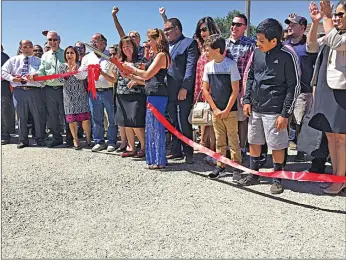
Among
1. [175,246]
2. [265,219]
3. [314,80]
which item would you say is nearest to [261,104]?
[314,80]

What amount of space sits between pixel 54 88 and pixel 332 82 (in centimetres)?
494

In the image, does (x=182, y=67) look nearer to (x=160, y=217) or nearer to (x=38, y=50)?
(x=160, y=217)

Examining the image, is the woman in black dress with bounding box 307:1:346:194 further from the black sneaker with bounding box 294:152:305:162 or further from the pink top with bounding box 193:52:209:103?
the pink top with bounding box 193:52:209:103

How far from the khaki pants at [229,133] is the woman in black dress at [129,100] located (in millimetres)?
1408

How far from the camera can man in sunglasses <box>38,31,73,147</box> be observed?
23.1 ft

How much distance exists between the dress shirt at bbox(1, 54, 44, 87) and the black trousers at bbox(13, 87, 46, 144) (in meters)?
0.15

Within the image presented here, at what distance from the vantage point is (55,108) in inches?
289

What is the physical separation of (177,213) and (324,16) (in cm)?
260

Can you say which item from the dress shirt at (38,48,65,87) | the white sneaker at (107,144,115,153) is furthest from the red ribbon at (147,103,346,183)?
the dress shirt at (38,48,65,87)

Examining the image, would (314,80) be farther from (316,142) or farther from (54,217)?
(54,217)

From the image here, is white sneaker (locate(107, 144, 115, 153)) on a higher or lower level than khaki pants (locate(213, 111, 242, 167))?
lower

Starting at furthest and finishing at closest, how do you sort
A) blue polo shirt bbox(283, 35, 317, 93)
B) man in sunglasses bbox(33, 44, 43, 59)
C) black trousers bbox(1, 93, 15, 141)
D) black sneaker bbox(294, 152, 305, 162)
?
man in sunglasses bbox(33, 44, 43, 59), black trousers bbox(1, 93, 15, 141), black sneaker bbox(294, 152, 305, 162), blue polo shirt bbox(283, 35, 317, 93)

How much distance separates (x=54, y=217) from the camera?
12.7 feet

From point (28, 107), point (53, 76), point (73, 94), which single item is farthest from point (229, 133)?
point (28, 107)
